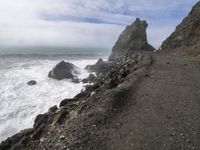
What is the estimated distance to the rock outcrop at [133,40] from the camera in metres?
41.9

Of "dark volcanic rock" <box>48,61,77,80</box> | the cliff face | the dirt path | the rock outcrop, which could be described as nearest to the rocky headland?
the dirt path

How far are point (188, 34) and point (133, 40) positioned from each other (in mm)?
16555

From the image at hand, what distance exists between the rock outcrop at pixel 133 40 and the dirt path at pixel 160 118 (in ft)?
95.1

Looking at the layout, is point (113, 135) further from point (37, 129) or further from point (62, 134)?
point (37, 129)

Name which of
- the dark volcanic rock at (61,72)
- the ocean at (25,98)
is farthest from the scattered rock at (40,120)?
the dark volcanic rock at (61,72)

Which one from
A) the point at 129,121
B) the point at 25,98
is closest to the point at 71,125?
the point at 129,121

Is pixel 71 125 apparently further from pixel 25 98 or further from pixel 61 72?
pixel 61 72

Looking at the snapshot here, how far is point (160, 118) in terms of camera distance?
8898 mm

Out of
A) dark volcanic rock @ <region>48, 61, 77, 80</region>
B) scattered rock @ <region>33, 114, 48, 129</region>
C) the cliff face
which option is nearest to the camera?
scattered rock @ <region>33, 114, 48, 129</region>

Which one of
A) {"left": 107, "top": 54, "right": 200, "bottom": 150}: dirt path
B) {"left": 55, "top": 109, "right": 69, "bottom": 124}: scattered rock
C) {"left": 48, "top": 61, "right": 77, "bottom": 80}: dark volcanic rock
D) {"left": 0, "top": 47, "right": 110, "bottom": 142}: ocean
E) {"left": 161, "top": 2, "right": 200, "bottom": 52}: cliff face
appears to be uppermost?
{"left": 161, "top": 2, "right": 200, "bottom": 52}: cliff face

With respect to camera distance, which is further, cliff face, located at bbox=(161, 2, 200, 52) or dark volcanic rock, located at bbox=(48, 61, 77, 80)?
dark volcanic rock, located at bbox=(48, 61, 77, 80)

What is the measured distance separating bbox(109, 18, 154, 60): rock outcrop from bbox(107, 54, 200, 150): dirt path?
2900cm

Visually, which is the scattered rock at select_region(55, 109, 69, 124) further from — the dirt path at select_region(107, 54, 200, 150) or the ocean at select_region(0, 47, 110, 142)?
the ocean at select_region(0, 47, 110, 142)

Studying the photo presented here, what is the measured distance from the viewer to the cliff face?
2666 centimetres
